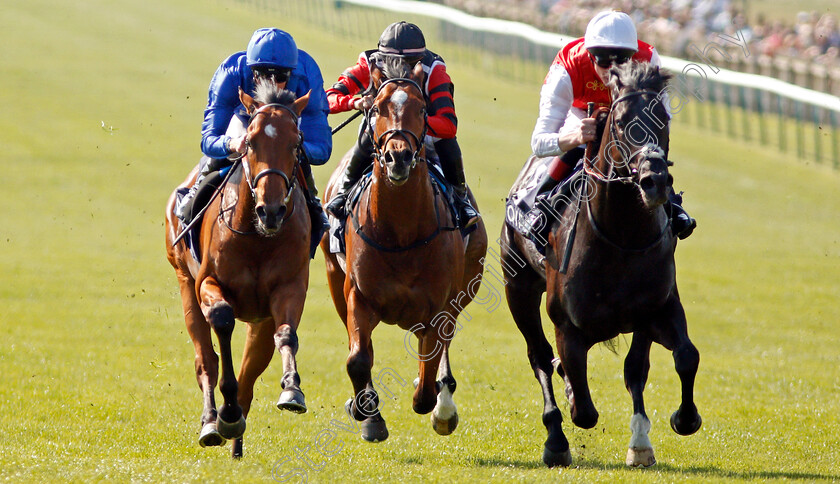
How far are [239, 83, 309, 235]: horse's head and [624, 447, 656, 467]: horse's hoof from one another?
8.55ft

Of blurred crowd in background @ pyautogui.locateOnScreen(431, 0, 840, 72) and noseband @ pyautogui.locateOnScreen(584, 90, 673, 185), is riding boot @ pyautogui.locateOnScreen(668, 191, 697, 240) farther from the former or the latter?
blurred crowd in background @ pyautogui.locateOnScreen(431, 0, 840, 72)

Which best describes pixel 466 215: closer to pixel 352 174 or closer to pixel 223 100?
pixel 352 174

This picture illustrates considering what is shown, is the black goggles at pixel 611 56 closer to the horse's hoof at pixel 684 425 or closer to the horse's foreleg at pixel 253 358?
the horse's hoof at pixel 684 425

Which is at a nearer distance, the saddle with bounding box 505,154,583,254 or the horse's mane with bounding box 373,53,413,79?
the horse's mane with bounding box 373,53,413,79

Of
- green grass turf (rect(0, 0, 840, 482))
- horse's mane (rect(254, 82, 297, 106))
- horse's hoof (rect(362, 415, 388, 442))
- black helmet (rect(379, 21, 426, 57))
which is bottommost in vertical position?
green grass turf (rect(0, 0, 840, 482))

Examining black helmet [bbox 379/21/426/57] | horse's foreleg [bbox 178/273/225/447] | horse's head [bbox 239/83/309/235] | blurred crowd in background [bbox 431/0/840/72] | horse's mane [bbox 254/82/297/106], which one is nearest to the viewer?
horse's head [bbox 239/83/309/235]

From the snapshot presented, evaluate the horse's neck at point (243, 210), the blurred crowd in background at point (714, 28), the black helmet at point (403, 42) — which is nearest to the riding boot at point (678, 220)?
the black helmet at point (403, 42)

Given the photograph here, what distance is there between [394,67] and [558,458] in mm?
2750

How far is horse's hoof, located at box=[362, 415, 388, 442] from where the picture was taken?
287 inches

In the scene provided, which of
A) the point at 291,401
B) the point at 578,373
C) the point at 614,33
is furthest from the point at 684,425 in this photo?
the point at 614,33

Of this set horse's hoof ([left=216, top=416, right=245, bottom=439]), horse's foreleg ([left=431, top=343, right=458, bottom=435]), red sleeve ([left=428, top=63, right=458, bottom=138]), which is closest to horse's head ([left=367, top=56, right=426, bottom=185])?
red sleeve ([left=428, top=63, right=458, bottom=138])

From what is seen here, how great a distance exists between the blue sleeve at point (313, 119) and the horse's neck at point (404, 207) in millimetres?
524

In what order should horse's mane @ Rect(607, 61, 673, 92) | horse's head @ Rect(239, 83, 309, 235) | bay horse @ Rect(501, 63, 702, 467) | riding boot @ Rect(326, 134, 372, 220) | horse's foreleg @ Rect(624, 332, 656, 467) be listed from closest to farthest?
1. bay horse @ Rect(501, 63, 702, 467)
2. horse's mane @ Rect(607, 61, 673, 92)
3. horse's head @ Rect(239, 83, 309, 235)
4. horse's foreleg @ Rect(624, 332, 656, 467)
5. riding boot @ Rect(326, 134, 372, 220)

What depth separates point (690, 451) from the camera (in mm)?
7840
